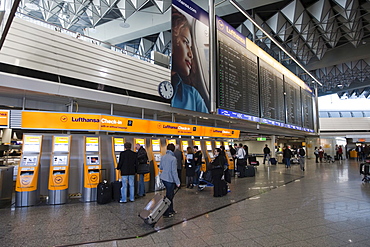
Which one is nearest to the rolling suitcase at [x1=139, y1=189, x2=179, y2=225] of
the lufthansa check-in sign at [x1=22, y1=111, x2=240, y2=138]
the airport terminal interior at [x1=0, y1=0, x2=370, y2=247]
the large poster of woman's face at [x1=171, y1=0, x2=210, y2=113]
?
the airport terminal interior at [x1=0, y1=0, x2=370, y2=247]

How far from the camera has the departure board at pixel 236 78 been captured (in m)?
8.13

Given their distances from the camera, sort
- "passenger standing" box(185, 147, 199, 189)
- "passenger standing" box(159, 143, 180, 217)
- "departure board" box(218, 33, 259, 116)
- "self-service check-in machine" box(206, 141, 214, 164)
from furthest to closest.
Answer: "self-service check-in machine" box(206, 141, 214, 164) → "departure board" box(218, 33, 259, 116) → "passenger standing" box(185, 147, 199, 189) → "passenger standing" box(159, 143, 180, 217)

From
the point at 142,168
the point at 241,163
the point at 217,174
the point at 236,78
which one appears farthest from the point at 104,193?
the point at 241,163

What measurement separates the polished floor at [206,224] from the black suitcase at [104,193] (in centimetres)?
17

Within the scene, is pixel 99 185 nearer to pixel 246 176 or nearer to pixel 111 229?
pixel 111 229

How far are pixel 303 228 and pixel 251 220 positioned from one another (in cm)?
82

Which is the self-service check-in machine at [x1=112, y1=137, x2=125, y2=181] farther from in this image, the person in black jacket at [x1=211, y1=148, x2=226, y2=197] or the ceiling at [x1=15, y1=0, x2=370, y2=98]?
the ceiling at [x1=15, y1=0, x2=370, y2=98]

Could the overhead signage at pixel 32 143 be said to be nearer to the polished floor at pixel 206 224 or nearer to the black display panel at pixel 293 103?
the polished floor at pixel 206 224

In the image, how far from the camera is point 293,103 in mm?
13727

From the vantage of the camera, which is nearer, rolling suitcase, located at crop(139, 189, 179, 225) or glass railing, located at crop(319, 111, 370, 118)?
rolling suitcase, located at crop(139, 189, 179, 225)

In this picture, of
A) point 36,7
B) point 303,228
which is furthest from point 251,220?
point 36,7

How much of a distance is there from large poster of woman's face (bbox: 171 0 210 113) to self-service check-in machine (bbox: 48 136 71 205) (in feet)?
10.7

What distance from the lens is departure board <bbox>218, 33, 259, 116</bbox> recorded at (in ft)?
26.7

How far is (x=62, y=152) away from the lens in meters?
5.80
